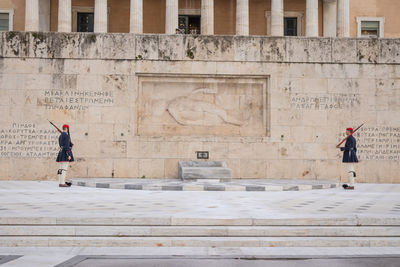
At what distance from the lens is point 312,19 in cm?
3112

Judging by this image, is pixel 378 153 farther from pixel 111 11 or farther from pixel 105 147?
pixel 111 11

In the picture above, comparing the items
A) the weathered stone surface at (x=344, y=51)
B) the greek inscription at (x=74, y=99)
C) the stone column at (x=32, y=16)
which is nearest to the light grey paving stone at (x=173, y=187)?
the greek inscription at (x=74, y=99)

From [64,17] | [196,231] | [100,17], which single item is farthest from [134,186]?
[64,17]

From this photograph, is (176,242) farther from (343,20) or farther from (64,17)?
(343,20)

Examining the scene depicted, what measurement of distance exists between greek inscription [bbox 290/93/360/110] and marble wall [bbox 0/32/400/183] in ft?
0.16

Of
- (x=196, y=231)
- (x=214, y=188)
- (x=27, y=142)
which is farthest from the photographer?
(x=27, y=142)

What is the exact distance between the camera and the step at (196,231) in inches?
320

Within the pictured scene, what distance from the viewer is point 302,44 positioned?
21234 mm

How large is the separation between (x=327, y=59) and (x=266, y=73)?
3154 millimetres

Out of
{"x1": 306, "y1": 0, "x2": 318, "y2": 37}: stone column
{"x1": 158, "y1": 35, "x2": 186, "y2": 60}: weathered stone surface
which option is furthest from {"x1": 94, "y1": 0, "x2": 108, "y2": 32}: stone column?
{"x1": 306, "y1": 0, "x2": 318, "y2": 37}: stone column

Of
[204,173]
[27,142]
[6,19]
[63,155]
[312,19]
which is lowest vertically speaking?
[204,173]

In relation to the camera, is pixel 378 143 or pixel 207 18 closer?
pixel 378 143

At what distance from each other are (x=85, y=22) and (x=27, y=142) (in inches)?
832

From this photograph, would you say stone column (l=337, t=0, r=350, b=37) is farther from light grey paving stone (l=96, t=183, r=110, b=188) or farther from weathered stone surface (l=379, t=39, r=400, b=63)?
light grey paving stone (l=96, t=183, r=110, b=188)
